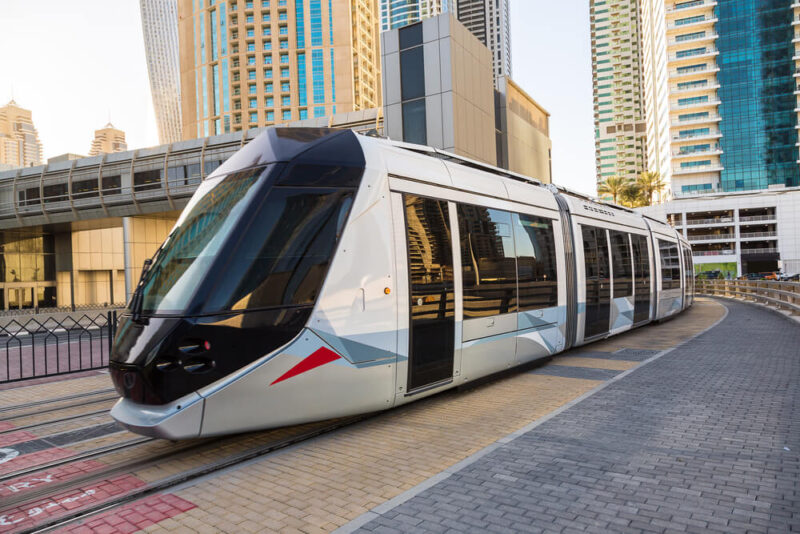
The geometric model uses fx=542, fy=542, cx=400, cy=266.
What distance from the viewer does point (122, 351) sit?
205 inches

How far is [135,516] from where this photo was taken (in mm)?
4125

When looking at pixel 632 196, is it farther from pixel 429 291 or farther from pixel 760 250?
pixel 429 291

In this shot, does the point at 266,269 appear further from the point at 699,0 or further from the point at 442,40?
the point at 699,0

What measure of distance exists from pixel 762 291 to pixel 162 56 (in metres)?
174

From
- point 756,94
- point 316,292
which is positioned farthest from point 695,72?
point 316,292

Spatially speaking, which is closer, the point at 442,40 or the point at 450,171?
the point at 450,171

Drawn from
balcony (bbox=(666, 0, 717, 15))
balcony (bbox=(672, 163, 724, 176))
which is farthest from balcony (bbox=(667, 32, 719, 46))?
balcony (bbox=(672, 163, 724, 176))

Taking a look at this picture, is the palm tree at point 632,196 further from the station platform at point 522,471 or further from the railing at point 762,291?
the station platform at point 522,471

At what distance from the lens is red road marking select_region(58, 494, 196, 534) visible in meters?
3.93

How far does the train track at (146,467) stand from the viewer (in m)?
4.23

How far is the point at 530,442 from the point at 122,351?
4.12m

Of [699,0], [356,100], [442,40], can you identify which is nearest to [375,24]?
[356,100]

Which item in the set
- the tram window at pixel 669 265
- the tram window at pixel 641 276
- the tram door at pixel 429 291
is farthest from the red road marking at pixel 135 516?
the tram window at pixel 669 265

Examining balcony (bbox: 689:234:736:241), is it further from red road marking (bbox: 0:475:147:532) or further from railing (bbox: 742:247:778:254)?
red road marking (bbox: 0:475:147:532)
